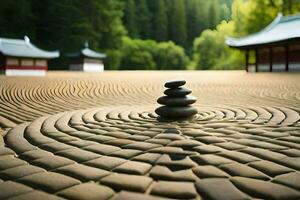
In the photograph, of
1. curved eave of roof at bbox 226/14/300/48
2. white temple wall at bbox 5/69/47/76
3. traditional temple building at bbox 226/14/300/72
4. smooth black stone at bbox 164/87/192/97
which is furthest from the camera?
white temple wall at bbox 5/69/47/76

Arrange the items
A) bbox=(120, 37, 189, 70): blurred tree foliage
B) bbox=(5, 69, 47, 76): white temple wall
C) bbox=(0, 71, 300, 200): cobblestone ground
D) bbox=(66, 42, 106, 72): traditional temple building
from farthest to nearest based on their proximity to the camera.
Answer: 1. bbox=(120, 37, 189, 70): blurred tree foliage
2. bbox=(66, 42, 106, 72): traditional temple building
3. bbox=(5, 69, 47, 76): white temple wall
4. bbox=(0, 71, 300, 200): cobblestone ground

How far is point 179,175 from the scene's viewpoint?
8.20 ft

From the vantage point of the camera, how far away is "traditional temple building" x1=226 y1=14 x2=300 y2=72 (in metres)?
22.2

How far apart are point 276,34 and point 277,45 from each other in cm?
185

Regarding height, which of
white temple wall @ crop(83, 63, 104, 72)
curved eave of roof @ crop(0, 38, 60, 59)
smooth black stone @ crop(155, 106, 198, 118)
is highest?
curved eave of roof @ crop(0, 38, 60, 59)

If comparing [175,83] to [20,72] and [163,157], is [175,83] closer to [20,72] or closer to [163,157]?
[163,157]

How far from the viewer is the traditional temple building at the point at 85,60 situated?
40.5m

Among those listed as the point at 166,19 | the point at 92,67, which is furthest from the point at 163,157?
the point at 166,19

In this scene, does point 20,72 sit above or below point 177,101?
above

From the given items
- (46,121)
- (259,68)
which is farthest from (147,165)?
(259,68)

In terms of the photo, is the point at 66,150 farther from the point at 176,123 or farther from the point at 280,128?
the point at 280,128

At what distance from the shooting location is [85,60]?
4075 centimetres

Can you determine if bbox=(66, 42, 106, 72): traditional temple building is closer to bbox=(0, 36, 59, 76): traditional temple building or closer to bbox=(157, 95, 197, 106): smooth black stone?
bbox=(0, 36, 59, 76): traditional temple building

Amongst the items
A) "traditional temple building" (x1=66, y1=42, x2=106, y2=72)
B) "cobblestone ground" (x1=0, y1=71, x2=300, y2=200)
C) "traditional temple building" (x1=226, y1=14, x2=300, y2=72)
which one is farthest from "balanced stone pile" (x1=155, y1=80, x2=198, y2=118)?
"traditional temple building" (x1=66, y1=42, x2=106, y2=72)
